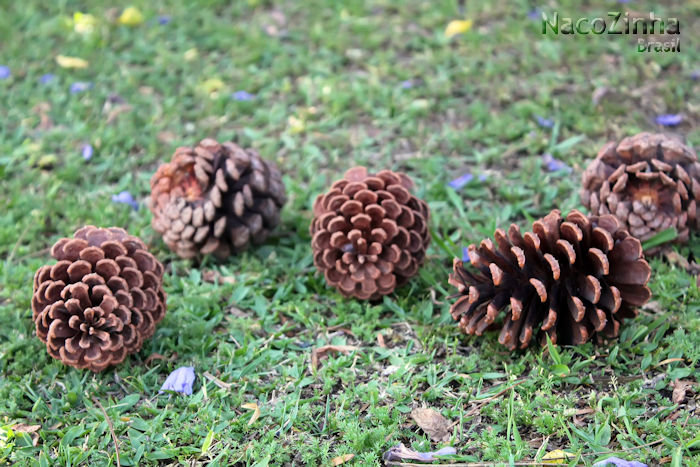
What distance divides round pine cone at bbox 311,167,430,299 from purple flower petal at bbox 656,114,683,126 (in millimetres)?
1757

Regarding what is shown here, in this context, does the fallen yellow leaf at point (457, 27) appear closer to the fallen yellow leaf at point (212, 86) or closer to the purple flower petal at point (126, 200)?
the fallen yellow leaf at point (212, 86)

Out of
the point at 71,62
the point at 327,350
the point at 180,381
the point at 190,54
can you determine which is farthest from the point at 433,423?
the point at 71,62

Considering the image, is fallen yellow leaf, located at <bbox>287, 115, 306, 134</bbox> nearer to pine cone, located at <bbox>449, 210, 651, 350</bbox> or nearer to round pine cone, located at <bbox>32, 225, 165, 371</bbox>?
round pine cone, located at <bbox>32, 225, 165, 371</bbox>

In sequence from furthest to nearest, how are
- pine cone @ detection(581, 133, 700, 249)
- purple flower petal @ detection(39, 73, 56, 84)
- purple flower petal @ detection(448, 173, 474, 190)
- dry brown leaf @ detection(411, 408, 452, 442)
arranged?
purple flower petal @ detection(39, 73, 56, 84) → purple flower petal @ detection(448, 173, 474, 190) → pine cone @ detection(581, 133, 700, 249) → dry brown leaf @ detection(411, 408, 452, 442)

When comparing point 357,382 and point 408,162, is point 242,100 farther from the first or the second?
point 357,382

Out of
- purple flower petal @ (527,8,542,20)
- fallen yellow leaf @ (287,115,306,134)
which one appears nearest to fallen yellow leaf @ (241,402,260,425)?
fallen yellow leaf @ (287,115,306,134)

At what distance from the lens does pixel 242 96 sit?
4.50m

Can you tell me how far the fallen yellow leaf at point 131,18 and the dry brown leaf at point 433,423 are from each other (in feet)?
12.4

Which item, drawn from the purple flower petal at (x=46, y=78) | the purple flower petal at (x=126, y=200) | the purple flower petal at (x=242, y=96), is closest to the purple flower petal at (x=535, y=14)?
the purple flower petal at (x=242, y=96)

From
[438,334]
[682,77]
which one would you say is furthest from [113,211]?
[682,77]

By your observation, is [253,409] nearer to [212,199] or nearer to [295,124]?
[212,199]

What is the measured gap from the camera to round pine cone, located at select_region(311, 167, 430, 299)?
2.99m

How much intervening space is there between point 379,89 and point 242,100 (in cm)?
83

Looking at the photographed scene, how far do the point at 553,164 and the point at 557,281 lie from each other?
1299 millimetres
